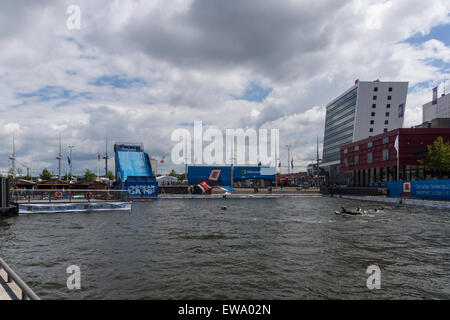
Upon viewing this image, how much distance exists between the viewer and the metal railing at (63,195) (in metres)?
33.1

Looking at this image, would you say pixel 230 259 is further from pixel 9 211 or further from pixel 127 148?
pixel 127 148

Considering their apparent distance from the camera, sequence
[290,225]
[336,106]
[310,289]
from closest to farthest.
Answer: [310,289]
[290,225]
[336,106]

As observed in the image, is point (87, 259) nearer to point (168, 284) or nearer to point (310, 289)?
point (168, 284)

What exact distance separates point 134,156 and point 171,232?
49.3 m

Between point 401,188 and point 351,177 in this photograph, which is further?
point 351,177

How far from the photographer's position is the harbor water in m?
10.3

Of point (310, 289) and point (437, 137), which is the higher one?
point (437, 137)

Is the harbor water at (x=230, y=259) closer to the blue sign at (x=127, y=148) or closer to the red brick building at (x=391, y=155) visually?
the red brick building at (x=391, y=155)

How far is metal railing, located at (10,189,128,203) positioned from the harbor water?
11.3 metres

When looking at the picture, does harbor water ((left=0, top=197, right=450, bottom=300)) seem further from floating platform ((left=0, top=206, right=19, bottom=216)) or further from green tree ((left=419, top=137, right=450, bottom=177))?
green tree ((left=419, top=137, right=450, bottom=177))

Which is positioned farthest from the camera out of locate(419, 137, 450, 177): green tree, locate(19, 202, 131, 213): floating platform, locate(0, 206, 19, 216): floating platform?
locate(419, 137, 450, 177): green tree

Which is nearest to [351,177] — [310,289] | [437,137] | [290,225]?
[437,137]

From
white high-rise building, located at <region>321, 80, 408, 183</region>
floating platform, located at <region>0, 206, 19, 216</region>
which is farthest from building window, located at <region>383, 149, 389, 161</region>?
floating platform, located at <region>0, 206, 19, 216</region>
